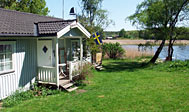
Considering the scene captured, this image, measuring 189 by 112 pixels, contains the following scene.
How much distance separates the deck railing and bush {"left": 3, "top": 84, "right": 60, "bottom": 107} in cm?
42

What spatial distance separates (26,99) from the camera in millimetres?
6812

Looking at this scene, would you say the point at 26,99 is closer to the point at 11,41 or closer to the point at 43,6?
the point at 11,41

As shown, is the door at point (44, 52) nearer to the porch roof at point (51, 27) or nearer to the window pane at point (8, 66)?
the porch roof at point (51, 27)

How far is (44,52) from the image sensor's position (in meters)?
8.11

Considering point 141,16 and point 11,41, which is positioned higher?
point 141,16

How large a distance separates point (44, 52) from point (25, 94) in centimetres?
217

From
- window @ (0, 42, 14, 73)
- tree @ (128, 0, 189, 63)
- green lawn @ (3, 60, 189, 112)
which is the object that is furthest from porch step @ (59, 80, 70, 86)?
tree @ (128, 0, 189, 63)

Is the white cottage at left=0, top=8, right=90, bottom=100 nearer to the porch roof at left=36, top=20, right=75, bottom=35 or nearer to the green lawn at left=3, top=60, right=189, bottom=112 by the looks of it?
the porch roof at left=36, top=20, right=75, bottom=35

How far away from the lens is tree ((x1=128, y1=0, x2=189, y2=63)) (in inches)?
554

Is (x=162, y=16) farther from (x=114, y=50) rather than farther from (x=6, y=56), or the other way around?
(x=6, y=56)

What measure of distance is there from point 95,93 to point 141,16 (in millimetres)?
9567

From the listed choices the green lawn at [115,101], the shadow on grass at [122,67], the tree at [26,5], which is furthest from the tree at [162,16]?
the tree at [26,5]

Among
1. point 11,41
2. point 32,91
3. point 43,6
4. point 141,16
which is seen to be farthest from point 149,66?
point 43,6

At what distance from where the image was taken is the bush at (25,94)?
20.4 feet
